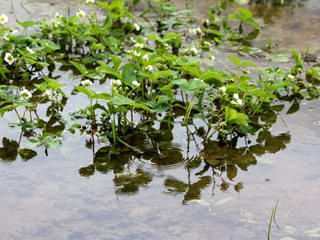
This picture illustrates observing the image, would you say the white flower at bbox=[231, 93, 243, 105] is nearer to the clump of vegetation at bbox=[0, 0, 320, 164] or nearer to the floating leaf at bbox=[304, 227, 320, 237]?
the clump of vegetation at bbox=[0, 0, 320, 164]

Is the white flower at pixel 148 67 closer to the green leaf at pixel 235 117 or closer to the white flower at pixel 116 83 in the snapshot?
the white flower at pixel 116 83

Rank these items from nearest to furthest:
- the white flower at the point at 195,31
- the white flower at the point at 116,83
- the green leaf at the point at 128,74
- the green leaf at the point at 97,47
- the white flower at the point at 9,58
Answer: the white flower at the point at 116,83, the green leaf at the point at 128,74, the white flower at the point at 9,58, the green leaf at the point at 97,47, the white flower at the point at 195,31

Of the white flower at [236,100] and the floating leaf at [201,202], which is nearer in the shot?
the floating leaf at [201,202]

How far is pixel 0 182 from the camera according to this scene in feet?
10.3

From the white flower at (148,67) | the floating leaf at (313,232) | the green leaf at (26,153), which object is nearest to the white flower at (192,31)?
the white flower at (148,67)

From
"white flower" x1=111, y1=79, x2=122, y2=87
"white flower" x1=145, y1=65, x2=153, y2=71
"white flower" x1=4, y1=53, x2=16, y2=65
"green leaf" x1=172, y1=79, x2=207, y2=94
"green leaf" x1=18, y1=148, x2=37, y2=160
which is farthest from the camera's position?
"white flower" x1=4, y1=53, x2=16, y2=65

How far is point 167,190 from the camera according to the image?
10.2 ft

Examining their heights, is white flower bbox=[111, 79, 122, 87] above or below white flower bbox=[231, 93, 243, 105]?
above

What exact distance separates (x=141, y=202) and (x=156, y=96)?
0.99 metres

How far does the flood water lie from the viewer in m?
2.80

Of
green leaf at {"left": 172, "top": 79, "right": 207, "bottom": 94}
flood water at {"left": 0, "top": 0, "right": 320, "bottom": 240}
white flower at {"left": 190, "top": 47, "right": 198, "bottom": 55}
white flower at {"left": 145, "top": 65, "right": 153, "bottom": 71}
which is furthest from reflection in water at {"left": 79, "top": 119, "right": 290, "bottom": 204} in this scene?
white flower at {"left": 190, "top": 47, "right": 198, "bottom": 55}

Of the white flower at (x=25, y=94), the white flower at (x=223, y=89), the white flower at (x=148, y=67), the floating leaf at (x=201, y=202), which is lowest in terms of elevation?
the floating leaf at (x=201, y=202)

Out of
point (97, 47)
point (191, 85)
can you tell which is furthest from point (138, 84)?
point (97, 47)

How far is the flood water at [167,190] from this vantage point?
280 centimetres
